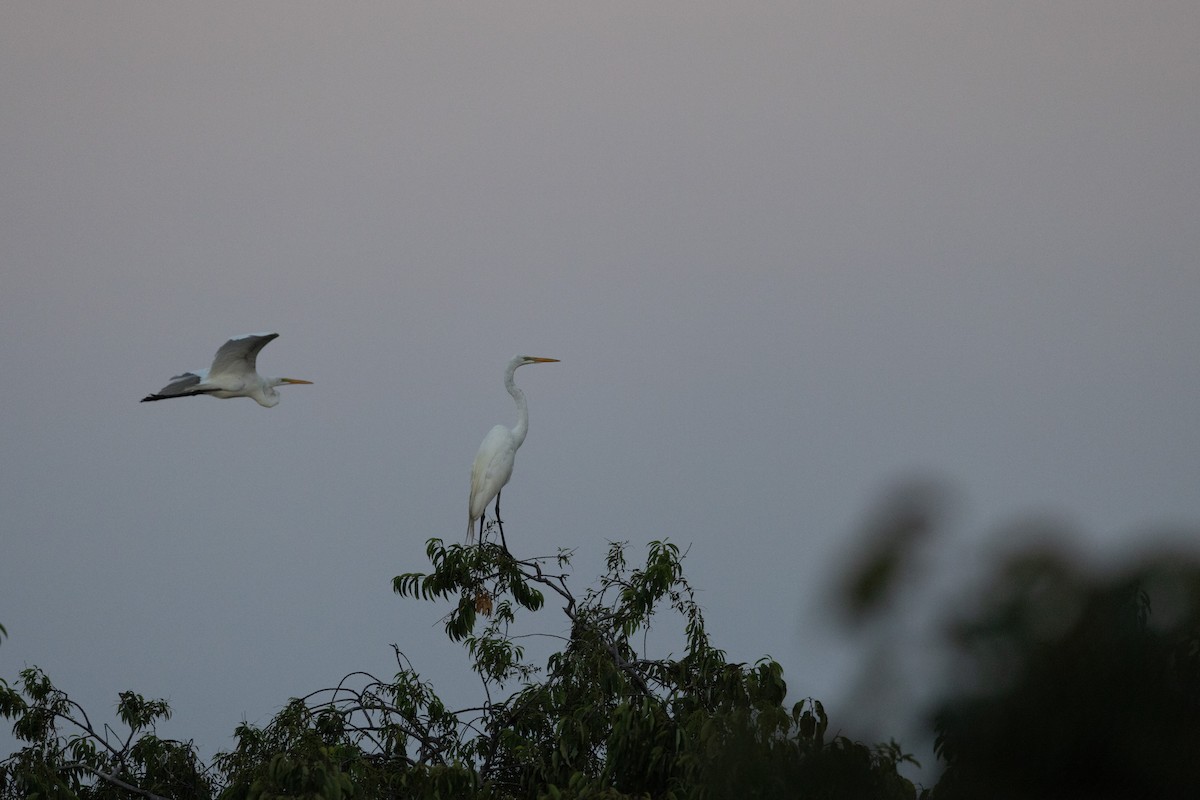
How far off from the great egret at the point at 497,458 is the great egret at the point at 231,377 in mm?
1618

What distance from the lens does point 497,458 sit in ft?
31.7

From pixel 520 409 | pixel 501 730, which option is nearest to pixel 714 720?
pixel 501 730

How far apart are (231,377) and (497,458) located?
2.05m

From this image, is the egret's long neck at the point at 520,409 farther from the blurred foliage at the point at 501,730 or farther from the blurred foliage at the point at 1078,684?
the blurred foliage at the point at 1078,684

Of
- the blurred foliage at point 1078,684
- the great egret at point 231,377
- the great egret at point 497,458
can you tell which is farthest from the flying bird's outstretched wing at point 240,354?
the blurred foliage at point 1078,684

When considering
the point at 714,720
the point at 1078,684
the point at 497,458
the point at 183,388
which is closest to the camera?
the point at 1078,684

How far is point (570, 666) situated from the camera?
651 centimetres

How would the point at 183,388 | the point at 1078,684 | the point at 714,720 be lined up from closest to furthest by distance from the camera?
the point at 1078,684, the point at 714,720, the point at 183,388

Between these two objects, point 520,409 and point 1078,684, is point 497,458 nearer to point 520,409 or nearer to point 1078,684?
A: point 520,409

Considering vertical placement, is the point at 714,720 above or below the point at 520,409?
below

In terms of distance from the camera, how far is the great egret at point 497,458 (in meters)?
9.50

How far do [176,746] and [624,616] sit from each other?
3.02 meters

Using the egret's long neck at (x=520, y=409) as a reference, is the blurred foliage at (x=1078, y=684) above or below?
below

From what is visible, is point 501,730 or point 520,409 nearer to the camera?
point 501,730
